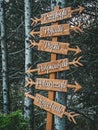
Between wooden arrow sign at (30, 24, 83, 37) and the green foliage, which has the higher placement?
wooden arrow sign at (30, 24, 83, 37)

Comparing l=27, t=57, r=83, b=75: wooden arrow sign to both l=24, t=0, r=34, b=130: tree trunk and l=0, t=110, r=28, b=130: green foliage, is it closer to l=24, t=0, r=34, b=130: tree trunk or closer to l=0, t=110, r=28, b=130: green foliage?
l=0, t=110, r=28, b=130: green foliage

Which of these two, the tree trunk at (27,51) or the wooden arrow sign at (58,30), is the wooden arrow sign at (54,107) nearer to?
the wooden arrow sign at (58,30)

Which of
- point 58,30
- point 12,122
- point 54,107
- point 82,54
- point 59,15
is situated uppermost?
point 59,15

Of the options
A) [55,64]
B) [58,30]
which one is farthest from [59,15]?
[55,64]

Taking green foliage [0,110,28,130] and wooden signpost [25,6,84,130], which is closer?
green foliage [0,110,28,130]

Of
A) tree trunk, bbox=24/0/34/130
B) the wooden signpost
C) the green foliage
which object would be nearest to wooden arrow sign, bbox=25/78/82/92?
the wooden signpost

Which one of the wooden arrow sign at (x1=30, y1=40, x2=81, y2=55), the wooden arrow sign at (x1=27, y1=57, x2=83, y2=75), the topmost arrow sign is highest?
the topmost arrow sign

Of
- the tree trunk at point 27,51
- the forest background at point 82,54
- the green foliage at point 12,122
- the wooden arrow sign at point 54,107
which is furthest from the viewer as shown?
the forest background at point 82,54

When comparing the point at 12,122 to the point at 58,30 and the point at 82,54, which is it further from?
the point at 82,54

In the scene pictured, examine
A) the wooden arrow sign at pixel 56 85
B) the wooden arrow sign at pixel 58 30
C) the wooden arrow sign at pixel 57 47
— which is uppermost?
the wooden arrow sign at pixel 58 30

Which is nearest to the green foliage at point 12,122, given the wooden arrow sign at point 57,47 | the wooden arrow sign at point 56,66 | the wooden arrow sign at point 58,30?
the wooden arrow sign at point 56,66

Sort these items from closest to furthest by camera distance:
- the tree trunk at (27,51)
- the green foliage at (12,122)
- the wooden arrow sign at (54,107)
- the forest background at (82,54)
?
the green foliage at (12,122) → the wooden arrow sign at (54,107) → the tree trunk at (27,51) → the forest background at (82,54)

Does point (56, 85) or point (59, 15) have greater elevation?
point (59, 15)

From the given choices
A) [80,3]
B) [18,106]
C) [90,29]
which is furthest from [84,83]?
[18,106]
